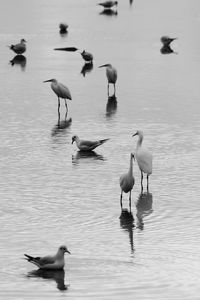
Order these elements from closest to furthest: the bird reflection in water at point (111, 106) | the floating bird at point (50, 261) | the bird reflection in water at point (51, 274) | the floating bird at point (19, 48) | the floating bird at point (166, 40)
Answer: the bird reflection in water at point (51, 274) < the floating bird at point (50, 261) < the bird reflection in water at point (111, 106) < the floating bird at point (19, 48) < the floating bird at point (166, 40)

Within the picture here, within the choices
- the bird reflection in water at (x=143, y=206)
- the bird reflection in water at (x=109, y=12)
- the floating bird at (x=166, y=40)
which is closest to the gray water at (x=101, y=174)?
the bird reflection in water at (x=143, y=206)

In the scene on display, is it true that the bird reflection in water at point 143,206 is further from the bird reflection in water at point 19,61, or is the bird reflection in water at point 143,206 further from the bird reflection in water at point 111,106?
the bird reflection in water at point 19,61

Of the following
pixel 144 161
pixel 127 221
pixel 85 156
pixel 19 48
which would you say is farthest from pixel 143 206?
pixel 19 48

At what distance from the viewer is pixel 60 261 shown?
72.2 ft

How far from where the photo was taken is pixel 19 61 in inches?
2226

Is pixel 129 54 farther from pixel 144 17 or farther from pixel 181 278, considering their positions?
pixel 181 278

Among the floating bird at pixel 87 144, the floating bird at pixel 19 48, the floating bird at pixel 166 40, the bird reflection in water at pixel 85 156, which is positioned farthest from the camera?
the floating bird at pixel 166 40

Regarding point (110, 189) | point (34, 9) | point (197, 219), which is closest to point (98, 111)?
point (110, 189)

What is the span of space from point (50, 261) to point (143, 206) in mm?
6032

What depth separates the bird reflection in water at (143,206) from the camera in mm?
26237

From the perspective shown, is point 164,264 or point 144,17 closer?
point 164,264

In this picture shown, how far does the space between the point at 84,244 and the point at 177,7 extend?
214ft

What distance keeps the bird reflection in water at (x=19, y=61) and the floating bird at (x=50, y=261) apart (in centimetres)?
3225

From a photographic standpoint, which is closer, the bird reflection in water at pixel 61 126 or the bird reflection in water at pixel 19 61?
the bird reflection in water at pixel 61 126
